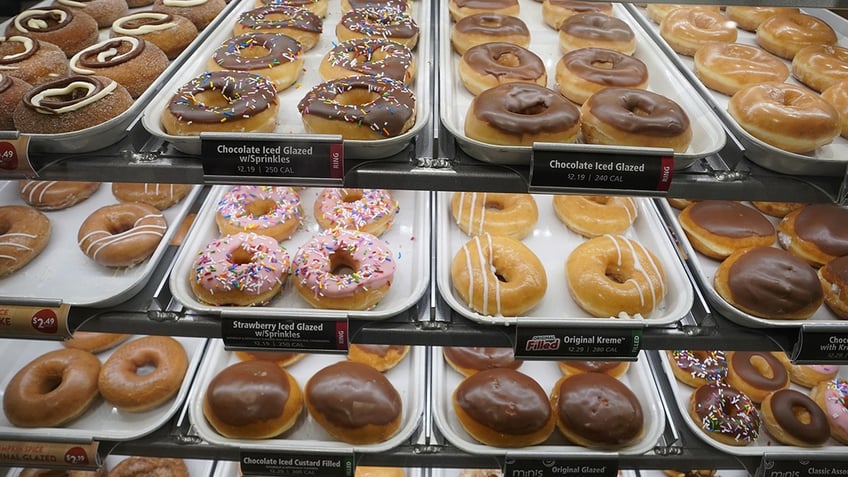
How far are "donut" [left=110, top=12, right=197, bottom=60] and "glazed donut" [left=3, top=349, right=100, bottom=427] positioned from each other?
1.26m

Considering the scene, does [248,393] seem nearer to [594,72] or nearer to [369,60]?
[369,60]

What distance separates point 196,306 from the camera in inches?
79.7

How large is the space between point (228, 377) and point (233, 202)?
0.68 metres

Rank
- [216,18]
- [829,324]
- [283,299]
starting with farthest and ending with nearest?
1. [216,18]
2. [283,299]
3. [829,324]

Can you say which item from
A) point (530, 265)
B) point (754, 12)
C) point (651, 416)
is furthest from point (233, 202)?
point (754, 12)

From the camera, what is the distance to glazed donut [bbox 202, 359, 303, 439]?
2.21 metres

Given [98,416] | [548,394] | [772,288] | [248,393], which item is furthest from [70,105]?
[772,288]

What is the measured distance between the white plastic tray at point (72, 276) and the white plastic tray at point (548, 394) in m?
1.15

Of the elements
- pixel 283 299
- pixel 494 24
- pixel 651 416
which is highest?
pixel 494 24

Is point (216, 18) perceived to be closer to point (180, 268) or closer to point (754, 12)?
point (180, 268)

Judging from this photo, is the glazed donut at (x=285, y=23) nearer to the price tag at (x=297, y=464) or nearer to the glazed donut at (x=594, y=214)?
the glazed donut at (x=594, y=214)

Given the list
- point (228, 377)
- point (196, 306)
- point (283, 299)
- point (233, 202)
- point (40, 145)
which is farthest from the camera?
point (233, 202)

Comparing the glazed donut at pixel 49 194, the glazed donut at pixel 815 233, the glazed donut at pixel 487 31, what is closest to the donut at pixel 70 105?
the glazed donut at pixel 49 194

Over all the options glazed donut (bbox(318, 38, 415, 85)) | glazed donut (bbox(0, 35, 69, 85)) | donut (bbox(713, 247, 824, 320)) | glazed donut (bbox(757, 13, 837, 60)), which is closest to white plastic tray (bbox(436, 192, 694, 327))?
donut (bbox(713, 247, 824, 320))
